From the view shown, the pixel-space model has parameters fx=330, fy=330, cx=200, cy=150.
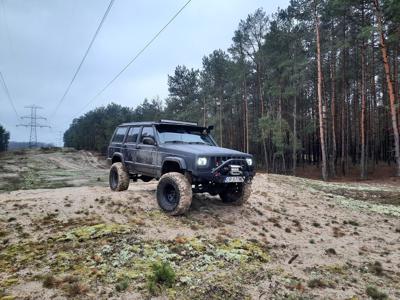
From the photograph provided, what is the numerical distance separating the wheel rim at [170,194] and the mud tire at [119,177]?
254 centimetres

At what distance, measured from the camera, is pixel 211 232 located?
711cm

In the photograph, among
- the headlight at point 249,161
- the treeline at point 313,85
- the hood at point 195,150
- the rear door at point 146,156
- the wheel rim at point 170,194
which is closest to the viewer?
the hood at point 195,150

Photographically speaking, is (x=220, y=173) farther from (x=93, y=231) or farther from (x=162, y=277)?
(x=162, y=277)

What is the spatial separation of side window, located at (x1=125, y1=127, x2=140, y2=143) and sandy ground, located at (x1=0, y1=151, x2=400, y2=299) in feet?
5.28

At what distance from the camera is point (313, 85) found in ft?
134

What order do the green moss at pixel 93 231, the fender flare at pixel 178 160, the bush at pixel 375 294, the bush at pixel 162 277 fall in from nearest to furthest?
the bush at pixel 162 277, the bush at pixel 375 294, the green moss at pixel 93 231, the fender flare at pixel 178 160

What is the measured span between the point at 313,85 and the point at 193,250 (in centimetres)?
3879

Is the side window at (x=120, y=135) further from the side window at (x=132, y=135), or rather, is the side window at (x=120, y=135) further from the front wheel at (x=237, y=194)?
the front wheel at (x=237, y=194)

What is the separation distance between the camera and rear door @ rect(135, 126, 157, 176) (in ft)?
28.8

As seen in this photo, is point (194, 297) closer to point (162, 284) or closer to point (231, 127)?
point (162, 284)

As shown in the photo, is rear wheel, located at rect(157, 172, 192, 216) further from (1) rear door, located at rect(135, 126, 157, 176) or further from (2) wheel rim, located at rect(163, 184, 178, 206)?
(1) rear door, located at rect(135, 126, 157, 176)

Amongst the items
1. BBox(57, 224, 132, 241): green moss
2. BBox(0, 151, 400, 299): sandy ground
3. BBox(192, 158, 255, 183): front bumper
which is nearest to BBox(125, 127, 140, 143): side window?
BBox(0, 151, 400, 299): sandy ground

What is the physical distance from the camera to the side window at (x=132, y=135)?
982cm

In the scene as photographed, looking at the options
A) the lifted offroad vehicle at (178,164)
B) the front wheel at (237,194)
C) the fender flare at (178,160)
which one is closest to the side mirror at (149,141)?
the lifted offroad vehicle at (178,164)
